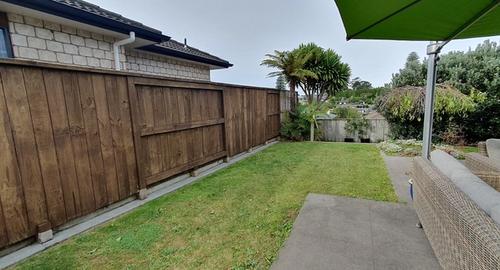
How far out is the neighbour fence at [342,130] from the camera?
28.6 feet

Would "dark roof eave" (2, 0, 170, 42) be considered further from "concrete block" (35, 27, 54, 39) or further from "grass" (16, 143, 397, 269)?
"grass" (16, 143, 397, 269)

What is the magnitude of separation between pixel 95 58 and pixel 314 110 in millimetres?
7086

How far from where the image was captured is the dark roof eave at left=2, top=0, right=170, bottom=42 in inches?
127

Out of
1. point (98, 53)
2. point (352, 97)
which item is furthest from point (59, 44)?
point (352, 97)

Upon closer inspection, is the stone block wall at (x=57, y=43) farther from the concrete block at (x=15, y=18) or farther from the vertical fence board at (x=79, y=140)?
the vertical fence board at (x=79, y=140)

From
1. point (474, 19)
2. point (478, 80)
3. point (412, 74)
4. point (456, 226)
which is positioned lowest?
point (456, 226)

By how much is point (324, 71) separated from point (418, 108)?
534cm

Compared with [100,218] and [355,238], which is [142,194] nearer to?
[100,218]

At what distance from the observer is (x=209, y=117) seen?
5.17 metres

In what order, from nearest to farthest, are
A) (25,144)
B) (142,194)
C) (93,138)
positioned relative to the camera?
1. (25,144)
2. (93,138)
3. (142,194)

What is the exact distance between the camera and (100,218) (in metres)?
3.03

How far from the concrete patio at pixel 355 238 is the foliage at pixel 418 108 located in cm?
524

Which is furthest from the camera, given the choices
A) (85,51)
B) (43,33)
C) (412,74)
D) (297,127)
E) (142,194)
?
(297,127)

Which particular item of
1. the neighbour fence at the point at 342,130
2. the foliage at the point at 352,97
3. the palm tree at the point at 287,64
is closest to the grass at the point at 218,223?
the neighbour fence at the point at 342,130
